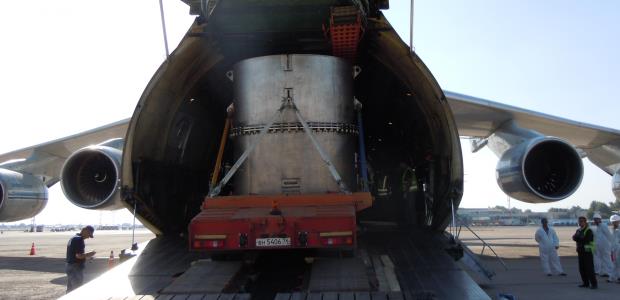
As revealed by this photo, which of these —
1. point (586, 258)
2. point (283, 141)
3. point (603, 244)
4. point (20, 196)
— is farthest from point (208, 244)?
point (20, 196)

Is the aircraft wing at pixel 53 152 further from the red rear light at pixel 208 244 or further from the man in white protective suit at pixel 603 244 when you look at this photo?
the man in white protective suit at pixel 603 244

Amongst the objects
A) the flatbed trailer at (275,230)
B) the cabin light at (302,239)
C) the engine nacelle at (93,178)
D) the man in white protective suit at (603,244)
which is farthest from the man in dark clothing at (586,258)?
the engine nacelle at (93,178)

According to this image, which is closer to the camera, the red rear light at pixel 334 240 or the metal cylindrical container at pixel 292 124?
the red rear light at pixel 334 240

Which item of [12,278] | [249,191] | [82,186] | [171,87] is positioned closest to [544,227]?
[249,191]

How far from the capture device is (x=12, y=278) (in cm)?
962

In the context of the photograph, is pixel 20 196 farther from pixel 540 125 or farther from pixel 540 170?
pixel 540 125

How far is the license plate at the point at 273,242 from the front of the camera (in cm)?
441

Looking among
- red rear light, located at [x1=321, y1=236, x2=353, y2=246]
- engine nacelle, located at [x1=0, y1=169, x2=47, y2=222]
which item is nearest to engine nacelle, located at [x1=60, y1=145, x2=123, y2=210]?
engine nacelle, located at [x1=0, y1=169, x2=47, y2=222]

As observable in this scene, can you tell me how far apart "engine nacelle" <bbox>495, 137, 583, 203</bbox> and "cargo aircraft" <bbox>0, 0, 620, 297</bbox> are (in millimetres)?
23

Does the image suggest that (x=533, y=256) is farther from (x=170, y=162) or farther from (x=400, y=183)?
(x=170, y=162)

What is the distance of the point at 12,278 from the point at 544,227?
35.4 feet

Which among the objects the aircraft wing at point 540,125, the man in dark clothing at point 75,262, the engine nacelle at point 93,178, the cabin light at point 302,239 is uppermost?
the aircraft wing at point 540,125

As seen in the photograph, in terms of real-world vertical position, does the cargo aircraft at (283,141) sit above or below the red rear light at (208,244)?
above

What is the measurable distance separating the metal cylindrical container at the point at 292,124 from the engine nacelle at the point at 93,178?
2.70m
